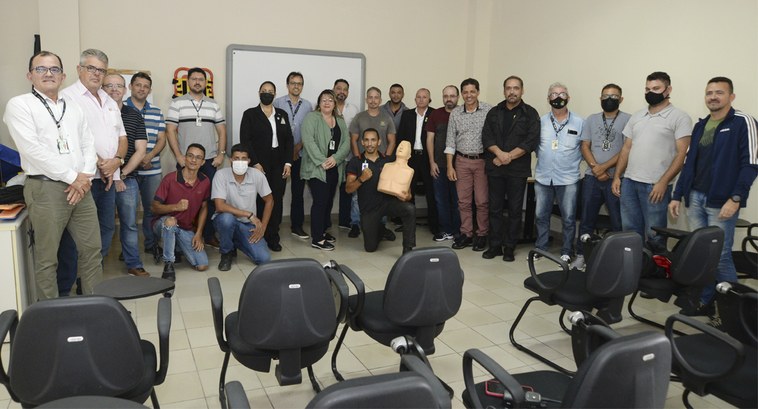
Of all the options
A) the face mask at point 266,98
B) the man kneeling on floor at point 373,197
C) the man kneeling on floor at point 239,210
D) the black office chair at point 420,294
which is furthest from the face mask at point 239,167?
the black office chair at point 420,294

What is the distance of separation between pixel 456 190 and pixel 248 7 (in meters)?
3.12

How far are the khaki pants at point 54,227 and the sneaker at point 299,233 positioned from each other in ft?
8.31

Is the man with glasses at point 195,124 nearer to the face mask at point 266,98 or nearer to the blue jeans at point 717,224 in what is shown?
the face mask at point 266,98

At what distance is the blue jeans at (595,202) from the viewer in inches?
189

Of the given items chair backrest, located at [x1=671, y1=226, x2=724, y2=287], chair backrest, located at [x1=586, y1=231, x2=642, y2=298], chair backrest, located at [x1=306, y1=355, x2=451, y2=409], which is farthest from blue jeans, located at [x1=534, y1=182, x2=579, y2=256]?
chair backrest, located at [x1=306, y1=355, x2=451, y2=409]

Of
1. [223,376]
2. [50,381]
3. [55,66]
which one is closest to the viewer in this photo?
[50,381]

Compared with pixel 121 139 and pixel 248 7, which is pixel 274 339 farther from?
pixel 248 7

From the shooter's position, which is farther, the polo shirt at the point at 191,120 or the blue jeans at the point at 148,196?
the polo shirt at the point at 191,120

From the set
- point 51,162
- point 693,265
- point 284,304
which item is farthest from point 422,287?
point 51,162

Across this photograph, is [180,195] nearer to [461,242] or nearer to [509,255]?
[461,242]

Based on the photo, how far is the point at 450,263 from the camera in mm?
2434

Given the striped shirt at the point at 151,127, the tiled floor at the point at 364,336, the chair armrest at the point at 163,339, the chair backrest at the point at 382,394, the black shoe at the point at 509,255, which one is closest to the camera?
the chair backrest at the point at 382,394

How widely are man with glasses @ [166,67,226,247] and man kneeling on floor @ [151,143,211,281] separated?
1.33 feet

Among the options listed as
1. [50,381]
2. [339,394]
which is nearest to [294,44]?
[50,381]
